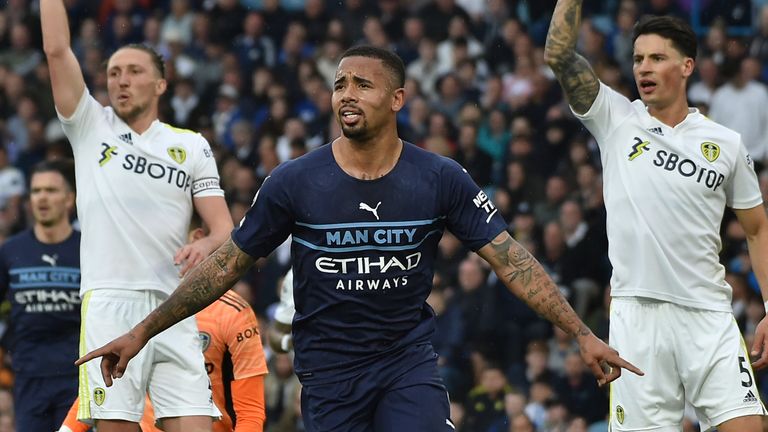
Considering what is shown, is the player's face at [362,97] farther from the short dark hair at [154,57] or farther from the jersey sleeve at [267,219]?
the short dark hair at [154,57]

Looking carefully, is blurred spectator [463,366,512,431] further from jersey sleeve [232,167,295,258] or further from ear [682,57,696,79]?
jersey sleeve [232,167,295,258]

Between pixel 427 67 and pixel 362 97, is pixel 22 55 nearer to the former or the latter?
pixel 427 67

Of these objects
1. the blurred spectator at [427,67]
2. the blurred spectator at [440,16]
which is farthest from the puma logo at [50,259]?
A: the blurred spectator at [440,16]

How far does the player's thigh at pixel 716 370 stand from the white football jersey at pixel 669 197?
0.36ft

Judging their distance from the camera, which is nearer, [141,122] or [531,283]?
[531,283]

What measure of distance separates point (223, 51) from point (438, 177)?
1318 centimetres

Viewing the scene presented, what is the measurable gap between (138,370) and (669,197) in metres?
3.25

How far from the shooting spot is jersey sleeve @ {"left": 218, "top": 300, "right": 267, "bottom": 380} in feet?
30.5

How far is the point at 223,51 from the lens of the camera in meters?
20.2

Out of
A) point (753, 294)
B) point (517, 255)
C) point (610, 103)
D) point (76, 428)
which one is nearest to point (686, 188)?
point (610, 103)

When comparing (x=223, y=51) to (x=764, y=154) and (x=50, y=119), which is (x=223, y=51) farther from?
(x=764, y=154)

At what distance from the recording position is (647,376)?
27.5ft

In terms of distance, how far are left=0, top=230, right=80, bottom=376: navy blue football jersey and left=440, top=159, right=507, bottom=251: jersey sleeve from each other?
4385 mm

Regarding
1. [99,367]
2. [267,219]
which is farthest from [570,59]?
[99,367]
